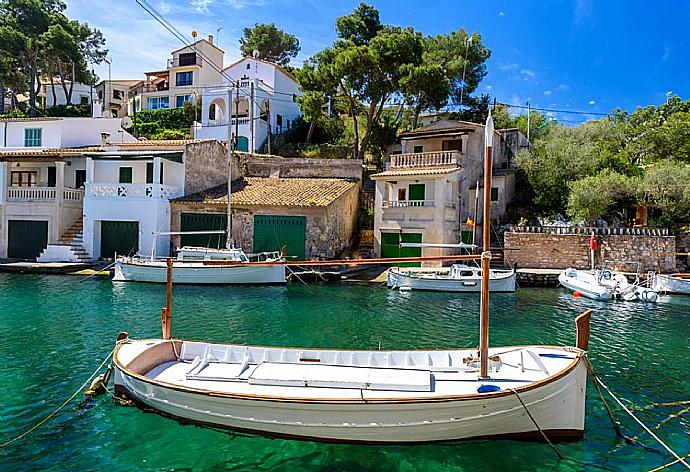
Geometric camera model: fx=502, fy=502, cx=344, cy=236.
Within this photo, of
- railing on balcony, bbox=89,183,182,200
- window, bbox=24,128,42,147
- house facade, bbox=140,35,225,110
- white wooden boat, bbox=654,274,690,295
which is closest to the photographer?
white wooden boat, bbox=654,274,690,295

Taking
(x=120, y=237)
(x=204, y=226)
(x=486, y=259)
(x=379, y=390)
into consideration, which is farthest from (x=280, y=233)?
(x=486, y=259)

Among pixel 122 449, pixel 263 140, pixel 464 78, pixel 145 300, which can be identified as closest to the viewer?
pixel 122 449

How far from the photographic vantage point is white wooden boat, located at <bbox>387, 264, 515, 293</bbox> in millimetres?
24203

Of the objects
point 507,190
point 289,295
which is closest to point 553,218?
point 507,190

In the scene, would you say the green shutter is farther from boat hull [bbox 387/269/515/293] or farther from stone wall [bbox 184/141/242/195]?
stone wall [bbox 184/141/242/195]

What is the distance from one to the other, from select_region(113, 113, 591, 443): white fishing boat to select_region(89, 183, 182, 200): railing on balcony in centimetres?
2085

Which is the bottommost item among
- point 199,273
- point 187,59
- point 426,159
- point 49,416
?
point 49,416

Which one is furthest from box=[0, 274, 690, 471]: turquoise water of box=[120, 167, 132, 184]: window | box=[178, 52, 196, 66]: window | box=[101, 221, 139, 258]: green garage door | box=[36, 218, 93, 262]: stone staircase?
box=[178, 52, 196, 66]: window

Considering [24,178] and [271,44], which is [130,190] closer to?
[24,178]

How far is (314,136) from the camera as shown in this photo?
4356 centimetres

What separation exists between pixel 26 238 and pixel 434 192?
975 inches

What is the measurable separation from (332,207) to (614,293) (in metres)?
15.1

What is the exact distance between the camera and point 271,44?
55750 millimetres

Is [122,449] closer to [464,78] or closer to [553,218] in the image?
[553,218]
